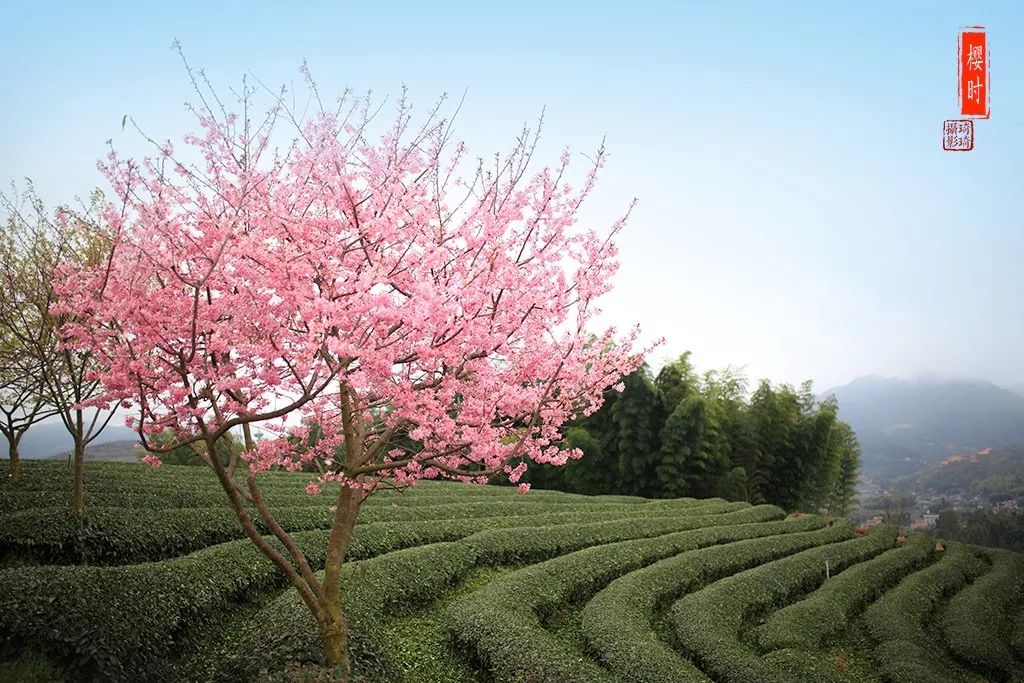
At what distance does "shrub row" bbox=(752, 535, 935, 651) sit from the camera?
13.3m

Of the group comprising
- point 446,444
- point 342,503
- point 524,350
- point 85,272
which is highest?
point 85,272

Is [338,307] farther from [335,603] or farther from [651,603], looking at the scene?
[651,603]

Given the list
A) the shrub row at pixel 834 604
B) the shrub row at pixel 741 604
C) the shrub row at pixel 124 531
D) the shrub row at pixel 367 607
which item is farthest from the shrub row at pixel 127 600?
the shrub row at pixel 834 604

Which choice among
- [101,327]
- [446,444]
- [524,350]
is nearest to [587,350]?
[524,350]

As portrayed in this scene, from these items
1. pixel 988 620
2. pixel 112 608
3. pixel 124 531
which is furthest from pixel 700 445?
pixel 112 608

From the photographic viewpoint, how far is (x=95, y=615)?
8.58 meters

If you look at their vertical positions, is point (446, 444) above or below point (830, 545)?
above

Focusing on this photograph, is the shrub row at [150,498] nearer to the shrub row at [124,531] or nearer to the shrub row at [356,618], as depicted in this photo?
the shrub row at [124,531]

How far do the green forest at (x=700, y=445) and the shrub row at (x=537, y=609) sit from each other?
1607 cm

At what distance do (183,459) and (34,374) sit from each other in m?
25.1

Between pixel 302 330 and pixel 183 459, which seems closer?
pixel 302 330

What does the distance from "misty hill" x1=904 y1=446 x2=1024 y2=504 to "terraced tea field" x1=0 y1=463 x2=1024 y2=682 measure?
1771 inches

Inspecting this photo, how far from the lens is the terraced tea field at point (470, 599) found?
891 centimetres

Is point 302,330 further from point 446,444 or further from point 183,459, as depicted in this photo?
point 183,459
